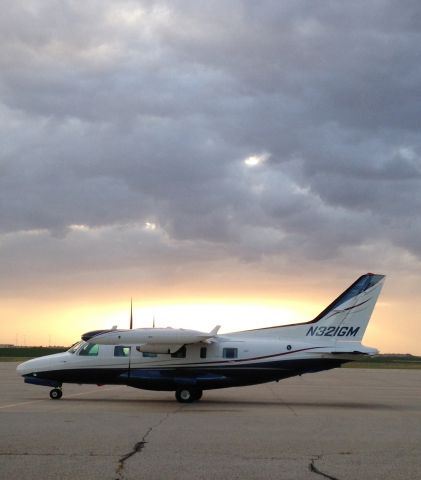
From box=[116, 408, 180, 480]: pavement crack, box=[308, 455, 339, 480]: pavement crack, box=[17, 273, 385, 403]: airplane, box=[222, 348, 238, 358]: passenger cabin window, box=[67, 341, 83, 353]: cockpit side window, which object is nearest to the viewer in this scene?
box=[308, 455, 339, 480]: pavement crack

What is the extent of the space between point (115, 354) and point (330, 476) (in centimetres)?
1702

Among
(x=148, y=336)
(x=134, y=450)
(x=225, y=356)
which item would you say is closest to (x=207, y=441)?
(x=134, y=450)

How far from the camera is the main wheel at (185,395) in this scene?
1029 inches

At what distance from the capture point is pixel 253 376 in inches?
1032

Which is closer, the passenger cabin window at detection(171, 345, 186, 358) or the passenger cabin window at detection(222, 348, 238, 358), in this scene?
the passenger cabin window at detection(222, 348, 238, 358)

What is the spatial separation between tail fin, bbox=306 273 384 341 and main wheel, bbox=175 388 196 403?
5050 millimetres

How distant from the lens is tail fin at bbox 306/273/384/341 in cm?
2644

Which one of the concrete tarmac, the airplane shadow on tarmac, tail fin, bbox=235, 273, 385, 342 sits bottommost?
the airplane shadow on tarmac

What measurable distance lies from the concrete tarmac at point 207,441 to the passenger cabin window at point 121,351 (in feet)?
6.77

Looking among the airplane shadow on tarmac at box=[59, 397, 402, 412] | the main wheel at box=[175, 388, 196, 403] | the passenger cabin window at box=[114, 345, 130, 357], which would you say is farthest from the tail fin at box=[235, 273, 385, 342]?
the passenger cabin window at box=[114, 345, 130, 357]

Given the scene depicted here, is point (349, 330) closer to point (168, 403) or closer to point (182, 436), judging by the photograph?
point (168, 403)

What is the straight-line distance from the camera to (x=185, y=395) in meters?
26.2

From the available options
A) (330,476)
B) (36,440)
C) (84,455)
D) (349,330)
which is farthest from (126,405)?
A: (330,476)

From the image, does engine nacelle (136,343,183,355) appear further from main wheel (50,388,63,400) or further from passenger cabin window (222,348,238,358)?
main wheel (50,388,63,400)
